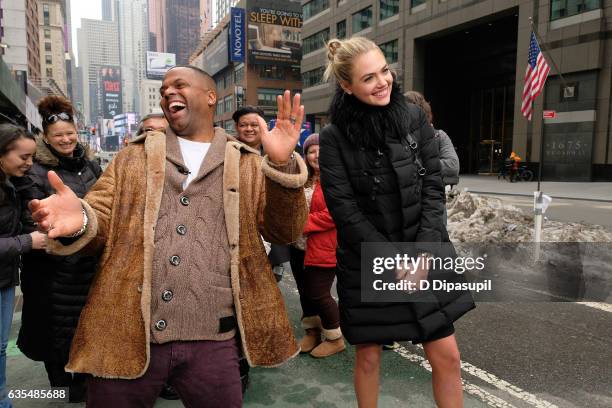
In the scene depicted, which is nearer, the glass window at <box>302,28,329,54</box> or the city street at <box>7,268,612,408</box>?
the city street at <box>7,268,612,408</box>

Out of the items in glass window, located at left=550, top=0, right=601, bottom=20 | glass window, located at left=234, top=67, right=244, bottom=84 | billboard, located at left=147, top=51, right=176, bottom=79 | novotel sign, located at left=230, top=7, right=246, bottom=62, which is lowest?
glass window, located at left=550, top=0, right=601, bottom=20

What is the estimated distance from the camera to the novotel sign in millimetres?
73250

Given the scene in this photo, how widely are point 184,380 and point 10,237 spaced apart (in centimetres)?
157

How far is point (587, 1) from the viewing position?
24062 mm

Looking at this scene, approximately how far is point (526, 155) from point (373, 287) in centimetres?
2868

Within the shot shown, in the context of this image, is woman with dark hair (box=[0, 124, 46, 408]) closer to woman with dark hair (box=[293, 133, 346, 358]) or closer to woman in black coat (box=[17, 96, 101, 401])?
woman in black coat (box=[17, 96, 101, 401])

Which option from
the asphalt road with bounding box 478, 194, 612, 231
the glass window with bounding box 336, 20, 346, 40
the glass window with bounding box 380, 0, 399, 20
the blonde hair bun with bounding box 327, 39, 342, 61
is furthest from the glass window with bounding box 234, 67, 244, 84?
the blonde hair bun with bounding box 327, 39, 342, 61

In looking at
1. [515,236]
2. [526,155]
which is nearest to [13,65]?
[526,155]

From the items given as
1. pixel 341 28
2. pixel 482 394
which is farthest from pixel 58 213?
pixel 341 28

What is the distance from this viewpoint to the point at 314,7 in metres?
48.8

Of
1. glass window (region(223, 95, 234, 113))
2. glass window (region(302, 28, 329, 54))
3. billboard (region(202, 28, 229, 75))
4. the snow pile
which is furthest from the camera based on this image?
billboard (region(202, 28, 229, 75))

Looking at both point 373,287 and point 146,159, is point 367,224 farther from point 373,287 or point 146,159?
point 146,159

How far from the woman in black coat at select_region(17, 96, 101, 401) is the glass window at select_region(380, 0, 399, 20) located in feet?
125

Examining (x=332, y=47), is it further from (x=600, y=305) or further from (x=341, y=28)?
(x=341, y=28)
